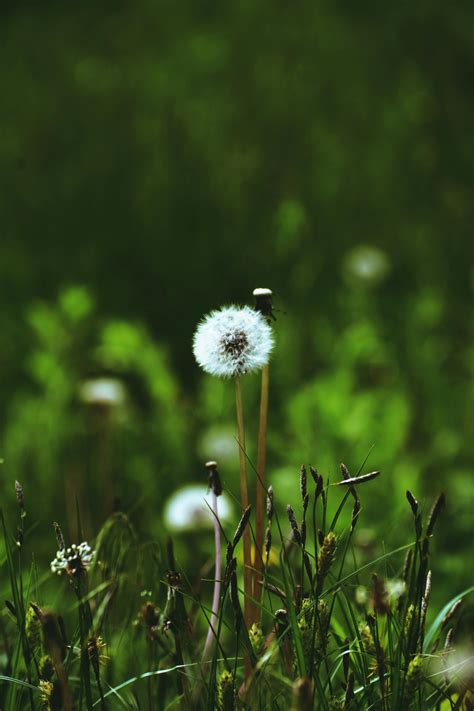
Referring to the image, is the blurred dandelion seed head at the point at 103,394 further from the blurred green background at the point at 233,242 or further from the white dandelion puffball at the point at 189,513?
the white dandelion puffball at the point at 189,513

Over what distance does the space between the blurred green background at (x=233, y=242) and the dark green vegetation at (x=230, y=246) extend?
0.04 feet

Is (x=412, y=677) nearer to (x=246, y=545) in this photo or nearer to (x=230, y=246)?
(x=246, y=545)

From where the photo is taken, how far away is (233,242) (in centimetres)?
323

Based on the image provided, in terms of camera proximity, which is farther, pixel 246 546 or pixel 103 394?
pixel 103 394

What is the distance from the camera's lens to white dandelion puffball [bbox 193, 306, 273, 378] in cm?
80

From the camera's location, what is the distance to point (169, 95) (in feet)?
13.9

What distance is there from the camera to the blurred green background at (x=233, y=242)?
86.6 inches

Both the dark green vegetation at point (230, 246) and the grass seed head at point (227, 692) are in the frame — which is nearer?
the grass seed head at point (227, 692)

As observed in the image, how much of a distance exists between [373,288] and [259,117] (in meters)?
1.54

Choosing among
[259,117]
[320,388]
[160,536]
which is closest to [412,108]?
[259,117]

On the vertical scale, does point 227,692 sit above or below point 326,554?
below

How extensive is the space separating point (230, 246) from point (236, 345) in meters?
2.43

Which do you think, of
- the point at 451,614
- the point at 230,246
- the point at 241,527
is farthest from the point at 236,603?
the point at 230,246

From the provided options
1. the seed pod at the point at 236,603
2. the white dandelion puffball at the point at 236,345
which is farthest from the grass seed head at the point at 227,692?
the white dandelion puffball at the point at 236,345
